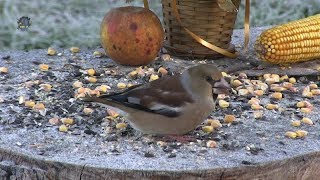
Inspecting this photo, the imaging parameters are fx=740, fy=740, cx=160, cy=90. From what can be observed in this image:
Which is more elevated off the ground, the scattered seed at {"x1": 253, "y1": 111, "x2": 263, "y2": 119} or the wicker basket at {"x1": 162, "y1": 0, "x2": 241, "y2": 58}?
the wicker basket at {"x1": 162, "y1": 0, "x2": 241, "y2": 58}

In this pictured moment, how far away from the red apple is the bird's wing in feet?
2.71

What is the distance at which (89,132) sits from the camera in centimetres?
260

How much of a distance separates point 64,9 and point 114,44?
9.04 ft

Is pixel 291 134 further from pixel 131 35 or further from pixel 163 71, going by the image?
pixel 131 35

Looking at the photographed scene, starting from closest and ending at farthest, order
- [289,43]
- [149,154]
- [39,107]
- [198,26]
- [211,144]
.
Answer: [149,154] < [211,144] < [39,107] < [289,43] < [198,26]

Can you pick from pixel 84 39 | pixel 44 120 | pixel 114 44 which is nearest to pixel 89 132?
pixel 44 120

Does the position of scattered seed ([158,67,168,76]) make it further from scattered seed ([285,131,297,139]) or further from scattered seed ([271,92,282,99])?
scattered seed ([285,131,297,139])

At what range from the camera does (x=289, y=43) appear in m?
3.34

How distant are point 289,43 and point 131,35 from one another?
2.35 ft

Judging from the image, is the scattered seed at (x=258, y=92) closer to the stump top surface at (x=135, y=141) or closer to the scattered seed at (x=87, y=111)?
the stump top surface at (x=135, y=141)

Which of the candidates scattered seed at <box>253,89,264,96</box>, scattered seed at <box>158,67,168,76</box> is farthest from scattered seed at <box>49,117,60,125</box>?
scattered seed at <box>253,89,264,96</box>

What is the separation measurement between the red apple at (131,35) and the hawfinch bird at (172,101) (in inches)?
31.9

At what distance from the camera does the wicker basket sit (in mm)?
3430

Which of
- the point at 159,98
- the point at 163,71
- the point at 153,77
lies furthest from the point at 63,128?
the point at 163,71
